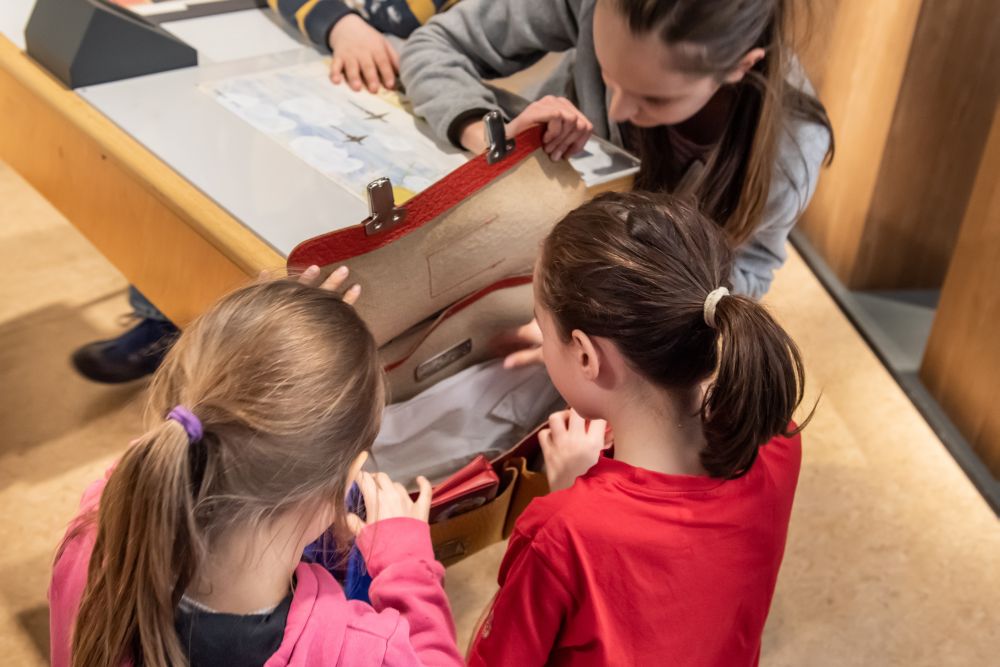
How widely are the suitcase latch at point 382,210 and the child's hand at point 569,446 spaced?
29 centimetres

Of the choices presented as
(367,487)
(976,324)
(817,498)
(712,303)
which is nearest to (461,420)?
(367,487)

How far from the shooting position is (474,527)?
121 cm

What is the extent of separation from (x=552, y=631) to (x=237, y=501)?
13.8 inches

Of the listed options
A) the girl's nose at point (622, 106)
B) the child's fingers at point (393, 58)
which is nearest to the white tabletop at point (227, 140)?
the child's fingers at point (393, 58)

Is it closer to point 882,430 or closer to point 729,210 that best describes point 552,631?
point 729,210

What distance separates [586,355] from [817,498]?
3.04ft

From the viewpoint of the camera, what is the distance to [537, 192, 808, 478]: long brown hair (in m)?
0.86

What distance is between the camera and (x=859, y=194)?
2.12 meters

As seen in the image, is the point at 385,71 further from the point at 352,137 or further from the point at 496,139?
the point at 496,139

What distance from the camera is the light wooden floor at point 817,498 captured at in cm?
150

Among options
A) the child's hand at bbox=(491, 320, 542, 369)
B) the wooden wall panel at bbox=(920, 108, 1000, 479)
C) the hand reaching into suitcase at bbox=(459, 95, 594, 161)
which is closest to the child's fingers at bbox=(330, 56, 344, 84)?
the hand reaching into suitcase at bbox=(459, 95, 594, 161)

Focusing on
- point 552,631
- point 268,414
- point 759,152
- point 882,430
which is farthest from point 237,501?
point 882,430

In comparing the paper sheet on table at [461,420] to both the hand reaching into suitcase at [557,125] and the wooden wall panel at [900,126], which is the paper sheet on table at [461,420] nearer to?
the hand reaching into suitcase at [557,125]

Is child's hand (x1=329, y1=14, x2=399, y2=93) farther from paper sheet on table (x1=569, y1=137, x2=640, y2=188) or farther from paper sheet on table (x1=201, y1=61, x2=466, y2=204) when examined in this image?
paper sheet on table (x1=569, y1=137, x2=640, y2=188)
